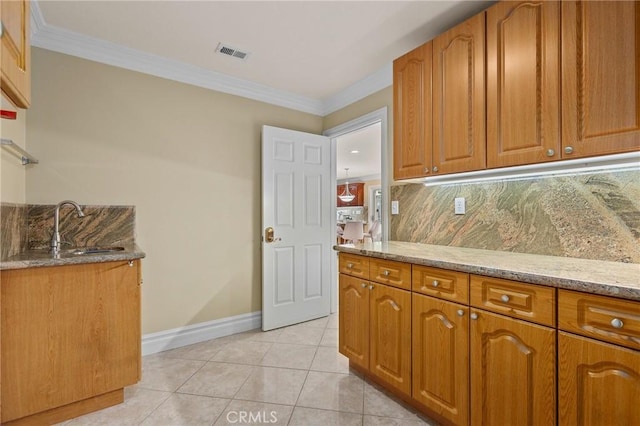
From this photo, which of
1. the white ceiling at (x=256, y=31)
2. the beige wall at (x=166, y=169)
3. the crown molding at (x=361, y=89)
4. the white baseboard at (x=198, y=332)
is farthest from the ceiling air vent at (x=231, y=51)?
the white baseboard at (x=198, y=332)

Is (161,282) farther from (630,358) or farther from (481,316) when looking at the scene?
(630,358)

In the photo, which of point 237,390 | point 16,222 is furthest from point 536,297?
point 16,222

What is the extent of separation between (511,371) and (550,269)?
46 centimetres

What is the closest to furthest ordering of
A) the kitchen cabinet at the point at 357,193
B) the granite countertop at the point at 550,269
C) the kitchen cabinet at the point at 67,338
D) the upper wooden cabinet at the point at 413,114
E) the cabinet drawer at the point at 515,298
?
the granite countertop at the point at 550,269 < the cabinet drawer at the point at 515,298 < the kitchen cabinet at the point at 67,338 < the upper wooden cabinet at the point at 413,114 < the kitchen cabinet at the point at 357,193

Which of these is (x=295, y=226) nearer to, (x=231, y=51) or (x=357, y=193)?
(x=231, y=51)

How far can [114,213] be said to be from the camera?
238 cm

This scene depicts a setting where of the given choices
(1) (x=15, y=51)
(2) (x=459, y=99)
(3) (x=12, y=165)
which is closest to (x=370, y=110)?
(2) (x=459, y=99)

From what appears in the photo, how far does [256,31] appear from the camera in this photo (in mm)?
2146

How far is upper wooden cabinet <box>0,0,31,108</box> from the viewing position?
896 mm

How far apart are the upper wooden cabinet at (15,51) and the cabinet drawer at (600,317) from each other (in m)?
1.99

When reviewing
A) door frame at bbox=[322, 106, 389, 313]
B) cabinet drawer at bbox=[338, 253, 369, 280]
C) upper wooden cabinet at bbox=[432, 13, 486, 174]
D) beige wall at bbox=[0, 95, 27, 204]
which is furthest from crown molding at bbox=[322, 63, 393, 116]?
beige wall at bbox=[0, 95, 27, 204]

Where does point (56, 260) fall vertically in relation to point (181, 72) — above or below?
below

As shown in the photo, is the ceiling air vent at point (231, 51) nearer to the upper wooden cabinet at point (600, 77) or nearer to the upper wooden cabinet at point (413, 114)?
the upper wooden cabinet at point (413, 114)

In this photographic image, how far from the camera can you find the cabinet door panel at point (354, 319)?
2.02 m
